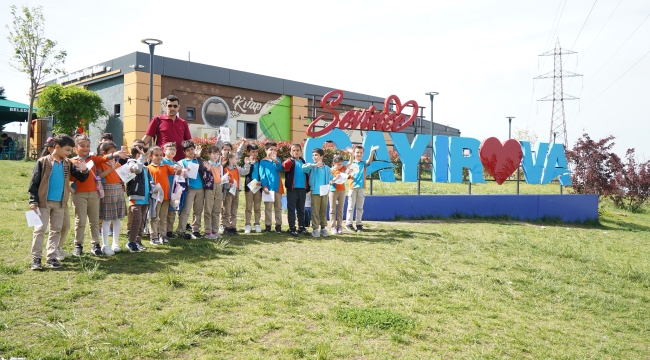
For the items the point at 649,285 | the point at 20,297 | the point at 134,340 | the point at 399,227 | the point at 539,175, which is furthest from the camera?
the point at 539,175

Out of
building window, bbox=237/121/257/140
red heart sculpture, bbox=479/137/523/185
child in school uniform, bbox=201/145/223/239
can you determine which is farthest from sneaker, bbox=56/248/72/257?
building window, bbox=237/121/257/140

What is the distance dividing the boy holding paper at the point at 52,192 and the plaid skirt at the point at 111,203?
0.58 metres

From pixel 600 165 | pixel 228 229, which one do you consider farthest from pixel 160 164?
pixel 600 165

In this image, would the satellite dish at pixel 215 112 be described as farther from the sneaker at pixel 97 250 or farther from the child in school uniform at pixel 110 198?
the sneaker at pixel 97 250

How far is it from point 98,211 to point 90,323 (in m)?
2.57

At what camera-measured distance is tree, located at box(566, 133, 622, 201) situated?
1786 cm

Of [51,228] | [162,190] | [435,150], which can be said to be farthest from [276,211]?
[435,150]

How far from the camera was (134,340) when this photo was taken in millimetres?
3721

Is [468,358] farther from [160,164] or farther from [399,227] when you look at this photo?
[399,227]

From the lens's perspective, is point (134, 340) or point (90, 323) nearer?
point (134, 340)

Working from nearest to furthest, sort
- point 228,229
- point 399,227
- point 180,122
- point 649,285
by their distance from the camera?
point 649,285 < point 180,122 < point 228,229 < point 399,227

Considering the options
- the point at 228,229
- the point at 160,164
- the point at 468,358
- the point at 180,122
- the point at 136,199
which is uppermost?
the point at 180,122

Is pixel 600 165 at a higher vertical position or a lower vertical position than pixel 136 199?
higher

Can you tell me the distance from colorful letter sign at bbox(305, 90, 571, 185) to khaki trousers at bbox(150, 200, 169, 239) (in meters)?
5.27
